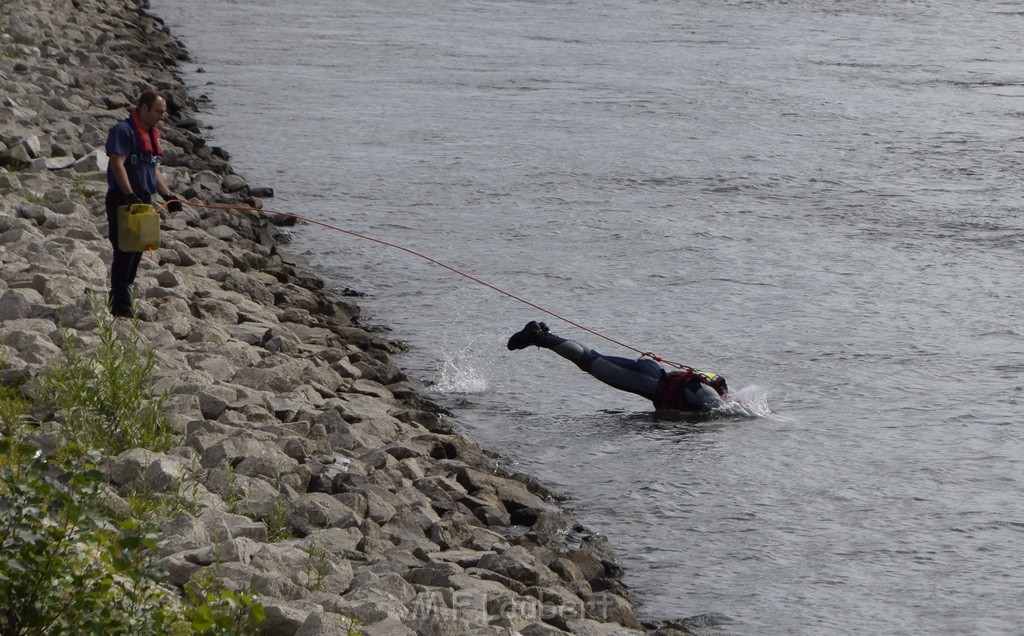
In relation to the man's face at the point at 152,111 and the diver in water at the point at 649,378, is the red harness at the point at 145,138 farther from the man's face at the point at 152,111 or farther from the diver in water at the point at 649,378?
the diver in water at the point at 649,378

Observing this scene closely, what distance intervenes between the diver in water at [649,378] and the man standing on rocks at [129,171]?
281 centimetres

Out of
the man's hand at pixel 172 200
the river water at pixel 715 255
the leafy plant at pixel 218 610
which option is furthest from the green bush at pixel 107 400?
the river water at pixel 715 255

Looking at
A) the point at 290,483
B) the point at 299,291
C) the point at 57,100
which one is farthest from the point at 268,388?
the point at 57,100

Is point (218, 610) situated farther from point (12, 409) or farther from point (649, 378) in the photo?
point (649, 378)

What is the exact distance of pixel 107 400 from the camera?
7277mm

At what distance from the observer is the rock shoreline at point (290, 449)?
6156 mm

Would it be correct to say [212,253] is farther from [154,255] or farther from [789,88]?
[789,88]

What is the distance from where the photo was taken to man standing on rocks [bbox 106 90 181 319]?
905 cm

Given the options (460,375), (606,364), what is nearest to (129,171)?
(460,375)

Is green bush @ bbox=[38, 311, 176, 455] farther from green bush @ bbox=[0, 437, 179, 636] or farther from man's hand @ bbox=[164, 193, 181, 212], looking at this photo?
man's hand @ bbox=[164, 193, 181, 212]

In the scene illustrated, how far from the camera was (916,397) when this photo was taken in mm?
10719

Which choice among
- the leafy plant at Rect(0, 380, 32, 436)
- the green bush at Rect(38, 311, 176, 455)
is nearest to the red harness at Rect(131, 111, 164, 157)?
the green bush at Rect(38, 311, 176, 455)

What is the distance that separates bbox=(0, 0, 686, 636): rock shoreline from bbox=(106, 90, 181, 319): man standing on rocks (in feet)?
0.63

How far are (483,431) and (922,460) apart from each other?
3064mm
